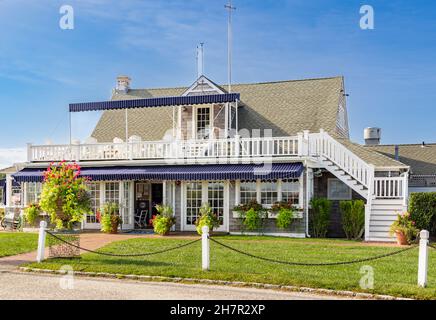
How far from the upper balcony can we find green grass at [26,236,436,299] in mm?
4891

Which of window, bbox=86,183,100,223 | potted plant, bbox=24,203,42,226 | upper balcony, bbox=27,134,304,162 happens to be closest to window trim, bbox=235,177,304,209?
upper balcony, bbox=27,134,304,162

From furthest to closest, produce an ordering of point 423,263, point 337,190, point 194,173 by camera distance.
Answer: point 337,190 → point 194,173 → point 423,263

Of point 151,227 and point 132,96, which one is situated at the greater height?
point 132,96

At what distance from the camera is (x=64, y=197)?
1397cm

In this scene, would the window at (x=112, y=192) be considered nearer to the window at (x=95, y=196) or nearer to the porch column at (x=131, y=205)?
the window at (x=95, y=196)

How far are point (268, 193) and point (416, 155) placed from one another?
1684 cm

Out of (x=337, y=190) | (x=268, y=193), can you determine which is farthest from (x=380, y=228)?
(x=268, y=193)

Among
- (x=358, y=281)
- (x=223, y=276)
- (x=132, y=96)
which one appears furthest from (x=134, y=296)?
(x=132, y=96)

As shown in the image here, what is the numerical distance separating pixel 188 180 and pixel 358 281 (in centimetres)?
1154

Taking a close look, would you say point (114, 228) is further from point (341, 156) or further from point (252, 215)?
point (341, 156)

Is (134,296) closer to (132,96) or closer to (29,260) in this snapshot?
(29,260)

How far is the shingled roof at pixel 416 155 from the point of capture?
1244 inches

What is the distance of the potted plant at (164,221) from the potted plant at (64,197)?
617 centimetres

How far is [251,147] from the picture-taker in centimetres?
2144
